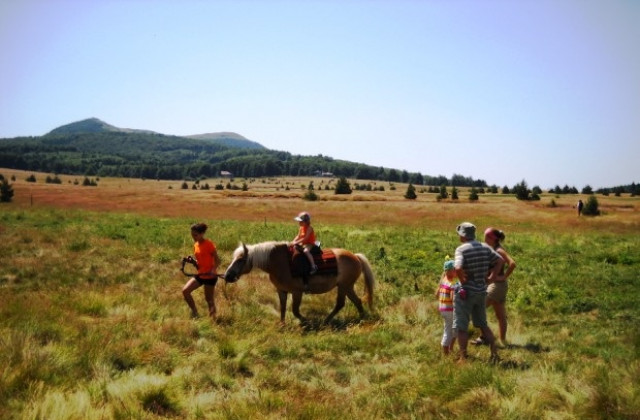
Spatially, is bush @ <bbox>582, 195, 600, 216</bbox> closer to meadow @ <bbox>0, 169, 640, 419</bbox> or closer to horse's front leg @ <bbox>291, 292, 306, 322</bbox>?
meadow @ <bbox>0, 169, 640, 419</bbox>

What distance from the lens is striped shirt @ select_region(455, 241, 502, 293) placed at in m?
6.33

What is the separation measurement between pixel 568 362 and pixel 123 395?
6.25 m

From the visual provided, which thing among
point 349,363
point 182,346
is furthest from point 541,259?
point 182,346

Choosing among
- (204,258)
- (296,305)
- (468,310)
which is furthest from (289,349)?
(468,310)

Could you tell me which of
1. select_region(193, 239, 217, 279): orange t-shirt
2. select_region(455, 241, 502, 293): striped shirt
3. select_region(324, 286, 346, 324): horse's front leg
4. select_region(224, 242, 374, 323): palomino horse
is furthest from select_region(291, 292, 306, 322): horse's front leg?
select_region(455, 241, 502, 293): striped shirt

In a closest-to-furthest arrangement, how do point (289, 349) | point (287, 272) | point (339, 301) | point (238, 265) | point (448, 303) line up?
point (289, 349), point (448, 303), point (238, 265), point (287, 272), point (339, 301)

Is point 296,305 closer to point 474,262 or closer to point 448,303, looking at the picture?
→ point 448,303

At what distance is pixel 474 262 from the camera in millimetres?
6359

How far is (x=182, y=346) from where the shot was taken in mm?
6715

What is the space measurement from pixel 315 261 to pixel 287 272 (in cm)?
65

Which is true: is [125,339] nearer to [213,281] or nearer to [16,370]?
[16,370]

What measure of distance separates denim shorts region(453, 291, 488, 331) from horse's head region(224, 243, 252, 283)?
418cm

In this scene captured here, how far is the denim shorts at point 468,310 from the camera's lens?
6477 millimetres

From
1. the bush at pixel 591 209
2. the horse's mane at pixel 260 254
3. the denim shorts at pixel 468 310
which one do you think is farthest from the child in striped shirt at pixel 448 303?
the bush at pixel 591 209
